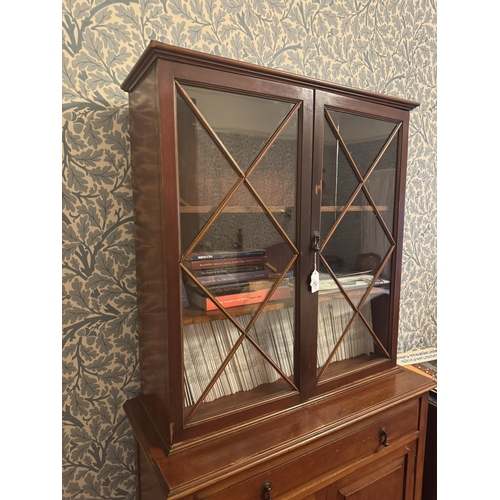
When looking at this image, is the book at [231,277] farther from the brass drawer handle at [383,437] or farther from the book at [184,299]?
the brass drawer handle at [383,437]

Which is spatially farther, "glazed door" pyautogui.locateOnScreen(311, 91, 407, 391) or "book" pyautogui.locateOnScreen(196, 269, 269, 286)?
"glazed door" pyautogui.locateOnScreen(311, 91, 407, 391)

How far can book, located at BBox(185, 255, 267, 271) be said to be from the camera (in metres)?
0.90

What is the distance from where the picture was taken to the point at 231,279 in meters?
0.98

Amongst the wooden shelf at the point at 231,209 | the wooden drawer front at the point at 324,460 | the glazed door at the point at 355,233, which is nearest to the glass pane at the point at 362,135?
the glazed door at the point at 355,233

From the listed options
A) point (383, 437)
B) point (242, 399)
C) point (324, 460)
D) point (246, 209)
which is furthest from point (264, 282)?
point (383, 437)

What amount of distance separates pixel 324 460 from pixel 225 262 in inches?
25.5

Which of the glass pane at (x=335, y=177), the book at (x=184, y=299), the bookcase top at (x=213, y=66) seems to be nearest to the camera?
the bookcase top at (x=213, y=66)

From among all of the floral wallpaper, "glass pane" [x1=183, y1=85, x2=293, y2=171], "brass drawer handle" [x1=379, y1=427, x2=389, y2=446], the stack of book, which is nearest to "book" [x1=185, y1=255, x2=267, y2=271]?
the stack of book

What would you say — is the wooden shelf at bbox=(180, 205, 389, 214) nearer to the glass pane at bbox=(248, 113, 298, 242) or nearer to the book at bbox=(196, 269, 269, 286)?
the glass pane at bbox=(248, 113, 298, 242)

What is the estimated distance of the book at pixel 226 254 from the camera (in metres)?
0.90

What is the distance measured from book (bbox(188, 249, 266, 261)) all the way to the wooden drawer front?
558 millimetres
